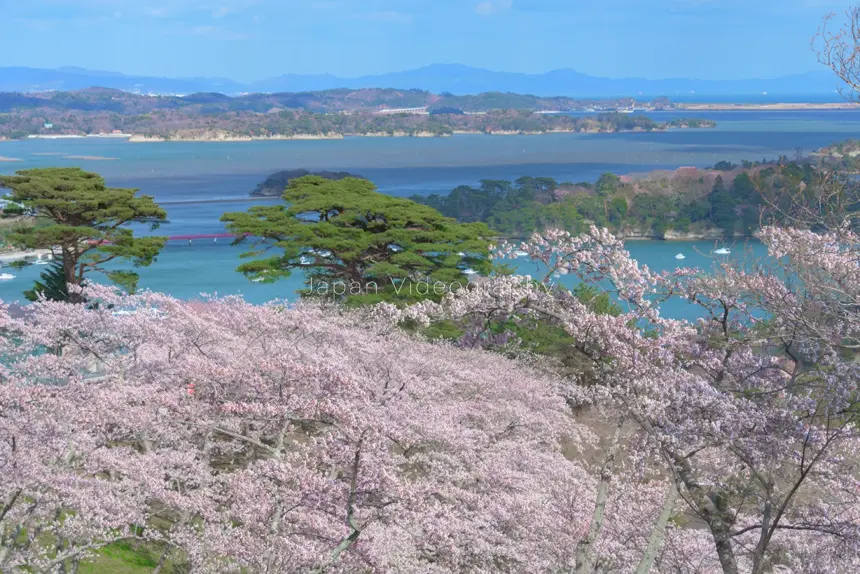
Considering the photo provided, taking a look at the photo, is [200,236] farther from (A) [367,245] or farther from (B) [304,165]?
(B) [304,165]

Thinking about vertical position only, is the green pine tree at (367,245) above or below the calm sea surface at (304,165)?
above

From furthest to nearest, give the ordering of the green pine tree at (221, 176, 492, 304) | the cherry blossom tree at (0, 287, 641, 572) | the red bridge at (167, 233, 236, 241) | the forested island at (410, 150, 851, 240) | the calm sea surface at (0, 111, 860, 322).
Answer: the red bridge at (167, 233, 236, 241) → the forested island at (410, 150, 851, 240) → the calm sea surface at (0, 111, 860, 322) → the green pine tree at (221, 176, 492, 304) → the cherry blossom tree at (0, 287, 641, 572)

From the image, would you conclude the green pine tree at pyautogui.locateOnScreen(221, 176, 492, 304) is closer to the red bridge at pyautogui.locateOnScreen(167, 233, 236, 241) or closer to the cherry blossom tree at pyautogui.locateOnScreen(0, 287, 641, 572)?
the cherry blossom tree at pyautogui.locateOnScreen(0, 287, 641, 572)

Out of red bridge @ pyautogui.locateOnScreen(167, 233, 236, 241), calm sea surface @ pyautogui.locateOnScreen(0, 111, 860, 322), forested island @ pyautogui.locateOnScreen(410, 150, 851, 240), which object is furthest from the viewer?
red bridge @ pyautogui.locateOnScreen(167, 233, 236, 241)

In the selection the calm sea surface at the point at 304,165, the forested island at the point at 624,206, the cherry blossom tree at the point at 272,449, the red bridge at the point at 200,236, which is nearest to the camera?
the cherry blossom tree at the point at 272,449

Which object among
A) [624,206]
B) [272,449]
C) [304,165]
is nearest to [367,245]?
[272,449]

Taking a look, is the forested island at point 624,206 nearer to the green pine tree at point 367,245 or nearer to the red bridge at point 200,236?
the red bridge at point 200,236

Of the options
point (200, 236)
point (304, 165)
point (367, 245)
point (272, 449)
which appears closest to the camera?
point (272, 449)

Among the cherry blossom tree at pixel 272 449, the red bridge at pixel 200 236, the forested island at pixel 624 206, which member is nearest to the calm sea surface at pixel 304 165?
the red bridge at pixel 200 236

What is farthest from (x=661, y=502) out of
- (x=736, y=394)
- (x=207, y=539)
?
(x=207, y=539)

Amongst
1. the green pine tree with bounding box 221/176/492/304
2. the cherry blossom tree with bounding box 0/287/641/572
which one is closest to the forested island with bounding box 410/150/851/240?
the green pine tree with bounding box 221/176/492/304
